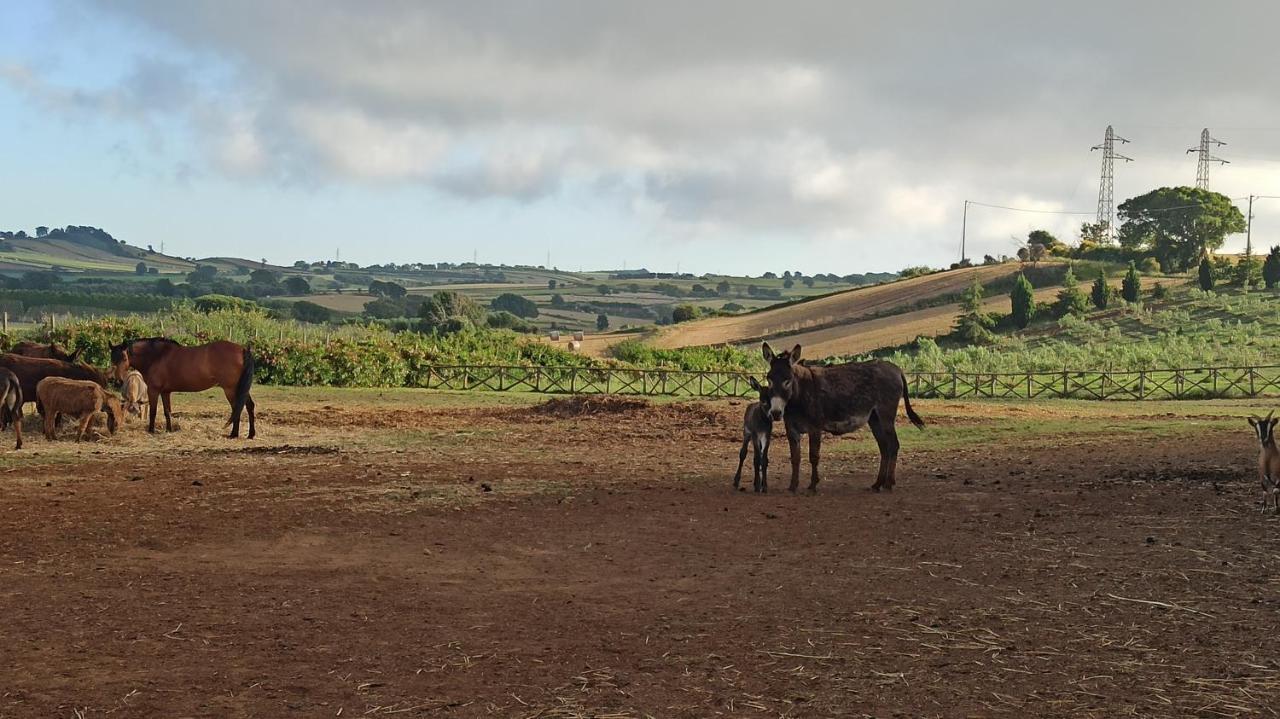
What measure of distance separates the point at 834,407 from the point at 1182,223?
108422 millimetres

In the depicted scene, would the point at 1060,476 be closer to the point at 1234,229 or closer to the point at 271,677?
the point at 271,677

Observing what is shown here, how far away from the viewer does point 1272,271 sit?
273ft

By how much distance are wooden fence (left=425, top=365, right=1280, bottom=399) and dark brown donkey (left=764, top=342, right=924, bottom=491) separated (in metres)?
22.9

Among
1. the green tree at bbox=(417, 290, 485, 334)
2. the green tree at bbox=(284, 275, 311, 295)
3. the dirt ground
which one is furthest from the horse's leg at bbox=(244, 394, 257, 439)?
the green tree at bbox=(284, 275, 311, 295)

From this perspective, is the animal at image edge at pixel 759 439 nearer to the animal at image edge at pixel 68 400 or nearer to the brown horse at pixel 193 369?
the brown horse at pixel 193 369

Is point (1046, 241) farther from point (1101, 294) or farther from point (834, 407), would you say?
point (834, 407)

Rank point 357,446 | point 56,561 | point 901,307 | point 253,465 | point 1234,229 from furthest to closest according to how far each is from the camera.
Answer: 1. point 1234,229
2. point 901,307
3. point 357,446
4. point 253,465
5. point 56,561

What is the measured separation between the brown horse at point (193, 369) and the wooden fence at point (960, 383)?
17611 mm

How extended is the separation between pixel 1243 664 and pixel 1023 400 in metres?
33.4

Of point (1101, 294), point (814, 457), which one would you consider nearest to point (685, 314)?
point (1101, 294)

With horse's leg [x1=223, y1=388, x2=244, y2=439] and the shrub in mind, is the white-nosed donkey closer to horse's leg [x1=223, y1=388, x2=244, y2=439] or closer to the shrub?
horse's leg [x1=223, y1=388, x2=244, y2=439]

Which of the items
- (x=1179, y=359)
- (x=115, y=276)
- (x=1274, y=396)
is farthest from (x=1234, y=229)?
(x=115, y=276)

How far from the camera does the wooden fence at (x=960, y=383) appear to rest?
41281mm

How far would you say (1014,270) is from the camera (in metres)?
104
